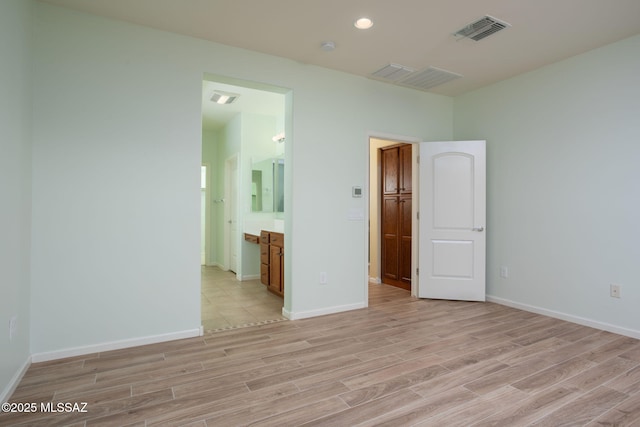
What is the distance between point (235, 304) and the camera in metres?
4.15

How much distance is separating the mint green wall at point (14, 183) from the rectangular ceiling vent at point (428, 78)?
136 inches

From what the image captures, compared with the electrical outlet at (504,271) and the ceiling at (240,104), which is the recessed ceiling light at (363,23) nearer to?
the ceiling at (240,104)

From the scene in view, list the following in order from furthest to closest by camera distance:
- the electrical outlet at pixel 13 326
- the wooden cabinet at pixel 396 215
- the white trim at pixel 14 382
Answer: the wooden cabinet at pixel 396 215, the electrical outlet at pixel 13 326, the white trim at pixel 14 382

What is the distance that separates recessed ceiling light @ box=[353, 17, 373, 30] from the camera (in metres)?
2.84

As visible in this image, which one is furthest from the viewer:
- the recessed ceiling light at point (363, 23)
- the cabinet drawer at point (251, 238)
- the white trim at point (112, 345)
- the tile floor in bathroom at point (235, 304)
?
the cabinet drawer at point (251, 238)

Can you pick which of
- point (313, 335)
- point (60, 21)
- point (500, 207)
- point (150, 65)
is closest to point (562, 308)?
point (500, 207)

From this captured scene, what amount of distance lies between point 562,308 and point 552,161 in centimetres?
154

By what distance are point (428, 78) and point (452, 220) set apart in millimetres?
1717

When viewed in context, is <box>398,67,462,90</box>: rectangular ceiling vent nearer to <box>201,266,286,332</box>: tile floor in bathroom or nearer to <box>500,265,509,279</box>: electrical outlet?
<box>500,265,509,279</box>: electrical outlet

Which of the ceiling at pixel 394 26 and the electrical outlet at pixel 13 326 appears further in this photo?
the ceiling at pixel 394 26

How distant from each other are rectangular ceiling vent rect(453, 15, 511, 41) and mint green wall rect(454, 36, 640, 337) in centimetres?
119

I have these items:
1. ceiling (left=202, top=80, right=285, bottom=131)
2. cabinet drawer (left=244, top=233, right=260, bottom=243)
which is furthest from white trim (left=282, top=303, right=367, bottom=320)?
ceiling (left=202, top=80, right=285, bottom=131)

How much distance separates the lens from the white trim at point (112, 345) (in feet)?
8.43

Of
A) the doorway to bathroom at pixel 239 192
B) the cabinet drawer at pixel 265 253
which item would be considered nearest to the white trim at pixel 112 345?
A: the doorway to bathroom at pixel 239 192
